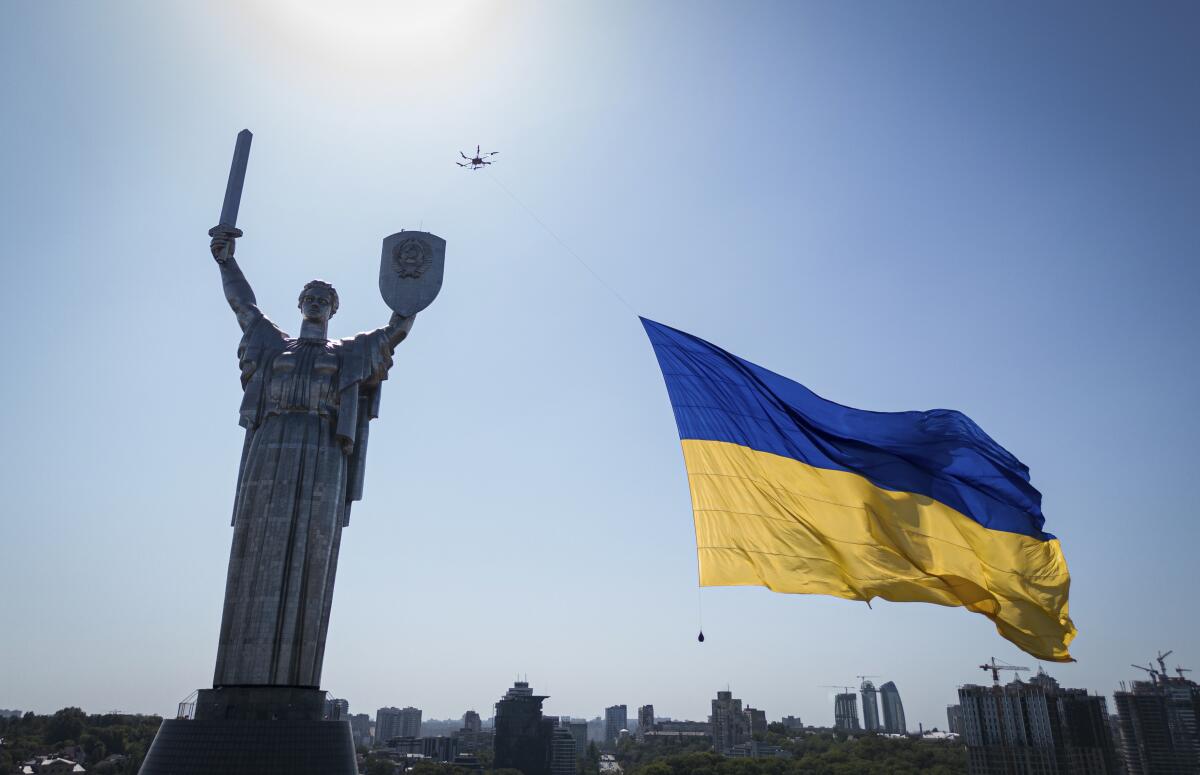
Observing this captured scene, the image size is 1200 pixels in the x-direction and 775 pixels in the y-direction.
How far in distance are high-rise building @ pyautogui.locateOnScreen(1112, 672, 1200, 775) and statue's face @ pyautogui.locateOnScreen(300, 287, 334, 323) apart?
110 m

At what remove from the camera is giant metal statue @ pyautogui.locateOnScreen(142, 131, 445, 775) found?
47.3 ft

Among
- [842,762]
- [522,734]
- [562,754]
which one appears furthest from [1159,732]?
[522,734]

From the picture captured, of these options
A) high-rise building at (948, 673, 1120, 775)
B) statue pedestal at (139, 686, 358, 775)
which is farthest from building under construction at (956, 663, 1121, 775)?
statue pedestal at (139, 686, 358, 775)

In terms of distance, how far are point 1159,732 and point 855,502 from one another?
108 meters

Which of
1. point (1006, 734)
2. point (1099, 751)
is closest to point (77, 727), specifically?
point (1006, 734)

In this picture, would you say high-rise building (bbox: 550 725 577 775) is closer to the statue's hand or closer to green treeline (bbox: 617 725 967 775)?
green treeline (bbox: 617 725 967 775)

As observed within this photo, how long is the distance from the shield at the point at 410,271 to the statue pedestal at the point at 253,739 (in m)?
8.48

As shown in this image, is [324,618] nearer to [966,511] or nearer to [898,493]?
[898,493]

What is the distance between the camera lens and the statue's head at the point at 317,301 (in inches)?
707

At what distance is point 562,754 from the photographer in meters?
110

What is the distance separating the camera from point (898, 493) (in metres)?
13.5

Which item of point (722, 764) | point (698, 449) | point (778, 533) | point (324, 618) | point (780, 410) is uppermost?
point (780, 410)

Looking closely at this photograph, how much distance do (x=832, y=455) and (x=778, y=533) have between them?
1.82 metres

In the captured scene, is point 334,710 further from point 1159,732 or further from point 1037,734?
point 1159,732
